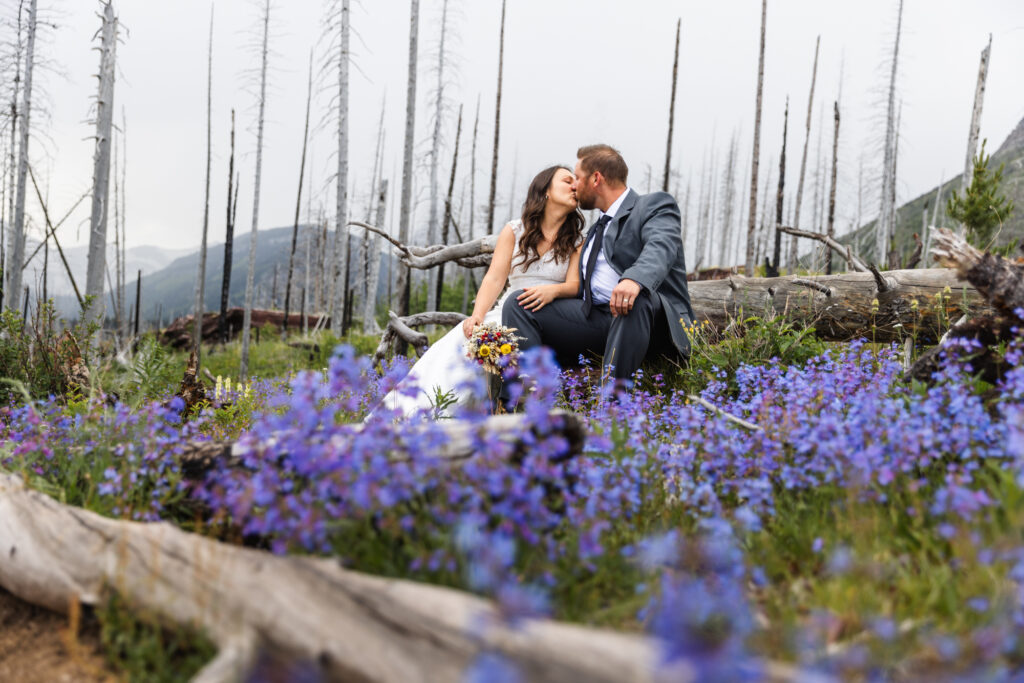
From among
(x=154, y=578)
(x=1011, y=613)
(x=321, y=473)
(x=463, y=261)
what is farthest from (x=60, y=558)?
(x=463, y=261)

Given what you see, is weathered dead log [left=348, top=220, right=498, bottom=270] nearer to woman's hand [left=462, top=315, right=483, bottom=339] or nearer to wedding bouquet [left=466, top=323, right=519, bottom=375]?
woman's hand [left=462, top=315, right=483, bottom=339]

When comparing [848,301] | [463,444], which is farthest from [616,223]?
[463,444]

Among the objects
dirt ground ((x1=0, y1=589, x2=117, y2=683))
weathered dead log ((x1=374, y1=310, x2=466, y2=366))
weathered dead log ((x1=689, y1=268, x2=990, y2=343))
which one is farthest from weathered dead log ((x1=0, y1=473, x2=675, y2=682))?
weathered dead log ((x1=374, y1=310, x2=466, y2=366))

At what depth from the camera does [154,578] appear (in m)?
1.81

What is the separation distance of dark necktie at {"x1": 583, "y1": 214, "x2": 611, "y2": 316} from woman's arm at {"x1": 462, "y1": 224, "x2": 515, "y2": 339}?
703 mm

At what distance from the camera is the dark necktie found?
496cm

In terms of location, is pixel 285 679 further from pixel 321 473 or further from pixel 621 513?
pixel 621 513

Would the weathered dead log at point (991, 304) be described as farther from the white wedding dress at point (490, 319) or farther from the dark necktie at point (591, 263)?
the white wedding dress at point (490, 319)

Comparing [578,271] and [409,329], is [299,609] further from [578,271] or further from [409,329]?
[409,329]

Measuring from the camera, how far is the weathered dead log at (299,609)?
1.19m

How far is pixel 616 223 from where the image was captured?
5199 mm

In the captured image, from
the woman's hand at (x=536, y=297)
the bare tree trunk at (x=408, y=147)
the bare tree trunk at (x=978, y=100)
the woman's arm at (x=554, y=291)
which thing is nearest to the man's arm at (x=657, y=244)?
the woman's arm at (x=554, y=291)

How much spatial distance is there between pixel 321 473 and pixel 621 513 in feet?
3.74

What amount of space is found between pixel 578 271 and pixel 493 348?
1.13 m
